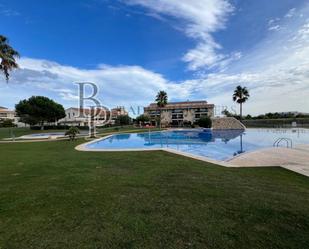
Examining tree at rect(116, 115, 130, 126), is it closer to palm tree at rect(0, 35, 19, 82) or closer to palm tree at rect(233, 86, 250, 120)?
palm tree at rect(233, 86, 250, 120)

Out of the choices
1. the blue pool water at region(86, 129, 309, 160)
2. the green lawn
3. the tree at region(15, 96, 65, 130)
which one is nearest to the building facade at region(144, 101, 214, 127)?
the tree at region(15, 96, 65, 130)

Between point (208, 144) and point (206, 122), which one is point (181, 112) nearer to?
point (206, 122)

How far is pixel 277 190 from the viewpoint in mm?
4570

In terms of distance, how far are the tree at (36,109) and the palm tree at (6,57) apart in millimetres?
26552

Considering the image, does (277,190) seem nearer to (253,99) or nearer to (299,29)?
(299,29)

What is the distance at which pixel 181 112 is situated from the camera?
2372 inches

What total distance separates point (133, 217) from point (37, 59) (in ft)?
83.3

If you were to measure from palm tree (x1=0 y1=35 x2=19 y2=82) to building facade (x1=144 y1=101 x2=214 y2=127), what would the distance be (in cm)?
4563

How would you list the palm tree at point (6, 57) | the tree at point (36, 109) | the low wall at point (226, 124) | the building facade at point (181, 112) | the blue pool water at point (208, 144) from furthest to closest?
the building facade at point (181, 112)
the low wall at point (226, 124)
the tree at point (36, 109)
the blue pool water at point (208, 144)
the palm tree at point (6, 57)

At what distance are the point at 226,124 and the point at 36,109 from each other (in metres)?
37.5

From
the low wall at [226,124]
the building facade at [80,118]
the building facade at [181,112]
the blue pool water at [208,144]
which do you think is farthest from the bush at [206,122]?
the building facade at [80,118]

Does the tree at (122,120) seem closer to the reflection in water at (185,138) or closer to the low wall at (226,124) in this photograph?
the low wall at (226,124)

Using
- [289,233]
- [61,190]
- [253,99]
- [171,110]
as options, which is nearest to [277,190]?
[289,233]

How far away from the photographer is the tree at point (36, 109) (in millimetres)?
35188
